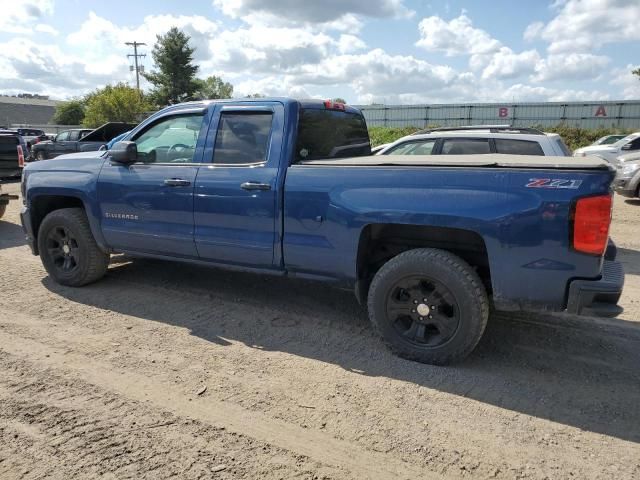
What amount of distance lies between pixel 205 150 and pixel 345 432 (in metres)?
2.83

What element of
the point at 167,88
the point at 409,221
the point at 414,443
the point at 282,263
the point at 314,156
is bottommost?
the point at 414,443

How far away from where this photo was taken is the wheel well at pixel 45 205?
5562 mm

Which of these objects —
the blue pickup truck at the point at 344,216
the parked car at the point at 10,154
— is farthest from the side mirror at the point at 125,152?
the parked car at the point at 10,154

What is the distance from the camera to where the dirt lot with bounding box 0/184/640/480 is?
2664 mm

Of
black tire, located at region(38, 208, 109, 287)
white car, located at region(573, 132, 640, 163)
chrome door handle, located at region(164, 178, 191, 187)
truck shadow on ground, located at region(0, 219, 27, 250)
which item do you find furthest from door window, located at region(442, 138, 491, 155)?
white car, located at region(573, 132, 640, 163)

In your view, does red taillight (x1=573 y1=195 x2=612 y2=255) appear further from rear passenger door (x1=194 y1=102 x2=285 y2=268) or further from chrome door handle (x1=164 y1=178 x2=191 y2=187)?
chrome door handle (x1=164 y1=178 x2=191 y2=187)

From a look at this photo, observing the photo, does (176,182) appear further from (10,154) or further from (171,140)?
(10,154)

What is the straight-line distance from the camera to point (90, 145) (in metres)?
17.7

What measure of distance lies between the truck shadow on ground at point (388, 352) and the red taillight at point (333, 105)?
190 cm

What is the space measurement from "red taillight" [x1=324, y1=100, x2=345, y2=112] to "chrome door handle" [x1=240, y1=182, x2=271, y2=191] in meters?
1.17

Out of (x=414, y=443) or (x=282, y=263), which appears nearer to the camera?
(x=414, y=443)

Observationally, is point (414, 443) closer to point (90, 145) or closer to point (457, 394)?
point (457, 394)

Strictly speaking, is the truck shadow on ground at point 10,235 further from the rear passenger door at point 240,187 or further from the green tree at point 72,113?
the green tree at point 72,113

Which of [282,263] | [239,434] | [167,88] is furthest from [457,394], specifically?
[167,88]
